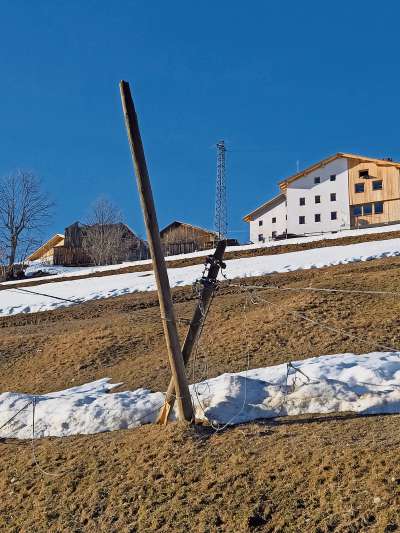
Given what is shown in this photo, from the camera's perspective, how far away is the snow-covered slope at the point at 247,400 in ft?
20.5

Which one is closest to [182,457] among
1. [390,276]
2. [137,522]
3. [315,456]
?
[137,522]

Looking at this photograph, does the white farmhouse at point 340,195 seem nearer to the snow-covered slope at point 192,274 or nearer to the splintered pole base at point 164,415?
the snow-covered slope at point 192,274

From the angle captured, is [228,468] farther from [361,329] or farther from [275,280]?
[275,280]

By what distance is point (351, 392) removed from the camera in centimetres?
638

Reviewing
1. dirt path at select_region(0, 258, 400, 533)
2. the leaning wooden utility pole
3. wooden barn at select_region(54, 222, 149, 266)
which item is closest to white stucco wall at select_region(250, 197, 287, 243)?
wooden barn at select_region(54, 222, 149, 266)

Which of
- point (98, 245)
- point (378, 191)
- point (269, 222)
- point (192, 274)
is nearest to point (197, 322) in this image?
point (192, 274)

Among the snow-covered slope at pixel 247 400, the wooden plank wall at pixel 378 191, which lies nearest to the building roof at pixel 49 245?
the wooden plank wall at pixel 378 191

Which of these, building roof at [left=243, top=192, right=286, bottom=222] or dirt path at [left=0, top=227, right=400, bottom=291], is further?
building roof at [left=243, top=192, right=286, bottom=222]

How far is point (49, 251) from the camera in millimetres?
72125

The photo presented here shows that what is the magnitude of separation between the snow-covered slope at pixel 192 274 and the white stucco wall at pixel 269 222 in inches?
1340

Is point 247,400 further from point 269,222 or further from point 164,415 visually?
point 269,222

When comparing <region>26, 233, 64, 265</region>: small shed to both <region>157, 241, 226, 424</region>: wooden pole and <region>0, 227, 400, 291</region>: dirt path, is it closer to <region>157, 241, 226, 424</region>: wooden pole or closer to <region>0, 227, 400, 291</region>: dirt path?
<region>0, 227, 400, 291</region>: dirt path

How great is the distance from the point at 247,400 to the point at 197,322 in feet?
3.57

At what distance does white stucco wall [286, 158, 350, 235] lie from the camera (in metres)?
54.8
